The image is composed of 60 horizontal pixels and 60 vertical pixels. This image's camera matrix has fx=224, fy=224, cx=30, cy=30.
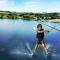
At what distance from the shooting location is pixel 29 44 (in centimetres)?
360

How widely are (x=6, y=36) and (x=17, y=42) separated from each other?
26 centimetres

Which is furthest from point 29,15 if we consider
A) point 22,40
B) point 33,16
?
point 22,40

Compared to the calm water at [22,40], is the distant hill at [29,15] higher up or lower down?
higher up

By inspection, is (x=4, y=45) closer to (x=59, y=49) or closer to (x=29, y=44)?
(x=29, y=44)

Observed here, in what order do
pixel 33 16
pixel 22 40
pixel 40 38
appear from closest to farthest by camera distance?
1. pixel 40 38
2. pixel 22 40
3. pixel 33 16

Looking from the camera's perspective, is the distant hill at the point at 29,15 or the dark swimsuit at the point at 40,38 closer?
the dark swimsuit at the point at 40,38

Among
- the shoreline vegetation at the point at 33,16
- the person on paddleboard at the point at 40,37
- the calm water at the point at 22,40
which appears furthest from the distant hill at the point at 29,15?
the person on paddleboard at the point at 40,37

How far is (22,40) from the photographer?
11.9 feet

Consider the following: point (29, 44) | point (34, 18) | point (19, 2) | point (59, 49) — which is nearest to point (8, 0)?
point (19, 2)

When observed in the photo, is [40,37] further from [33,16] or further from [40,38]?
[33,16]

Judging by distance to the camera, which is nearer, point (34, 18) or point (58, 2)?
point (58, 2)

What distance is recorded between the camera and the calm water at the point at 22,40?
3404 millimetres

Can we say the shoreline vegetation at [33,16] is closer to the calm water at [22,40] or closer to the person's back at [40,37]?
the calm water at [22,40]

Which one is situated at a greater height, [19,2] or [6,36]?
[19,2]
